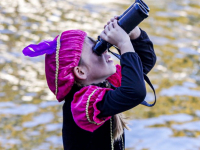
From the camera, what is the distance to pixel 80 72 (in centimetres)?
199

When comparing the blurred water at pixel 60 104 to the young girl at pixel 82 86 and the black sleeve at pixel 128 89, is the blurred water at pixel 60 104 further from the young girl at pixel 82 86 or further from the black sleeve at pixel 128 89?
the black sleeve at pixel 128 89

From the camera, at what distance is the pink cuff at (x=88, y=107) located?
184 centimetres

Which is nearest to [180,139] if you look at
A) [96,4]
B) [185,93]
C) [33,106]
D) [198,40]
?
[185,93]

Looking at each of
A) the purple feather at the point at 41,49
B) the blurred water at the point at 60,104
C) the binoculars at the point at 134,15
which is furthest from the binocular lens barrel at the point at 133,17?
the blurred water at the point at 60,104

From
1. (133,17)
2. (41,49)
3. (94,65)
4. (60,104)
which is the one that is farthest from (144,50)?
(60,104)

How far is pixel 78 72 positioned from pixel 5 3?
6.93 m

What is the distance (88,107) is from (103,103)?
0.28 ft

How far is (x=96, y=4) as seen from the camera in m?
8.94

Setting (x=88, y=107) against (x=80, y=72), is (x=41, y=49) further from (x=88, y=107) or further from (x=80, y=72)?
(x=88, y=107)

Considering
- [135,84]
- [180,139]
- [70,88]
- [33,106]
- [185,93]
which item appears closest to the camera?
[135,84]

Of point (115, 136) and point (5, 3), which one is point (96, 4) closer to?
point (5, 3)

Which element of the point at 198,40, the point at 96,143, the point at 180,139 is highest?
the point at 96,143

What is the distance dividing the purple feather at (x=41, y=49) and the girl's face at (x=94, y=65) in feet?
0.53

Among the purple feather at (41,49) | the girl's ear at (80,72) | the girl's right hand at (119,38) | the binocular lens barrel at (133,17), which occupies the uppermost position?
the binocular lens barrel at (133,17)
